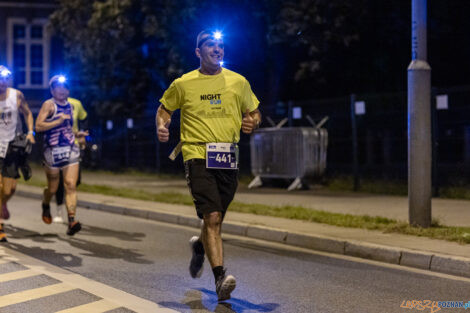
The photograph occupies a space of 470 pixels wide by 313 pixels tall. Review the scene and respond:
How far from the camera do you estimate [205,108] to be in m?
6.40

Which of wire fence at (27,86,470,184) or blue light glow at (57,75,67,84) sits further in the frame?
wire fence at (27,86,470,184)

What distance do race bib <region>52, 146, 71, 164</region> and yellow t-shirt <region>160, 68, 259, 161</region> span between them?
3.88 metres

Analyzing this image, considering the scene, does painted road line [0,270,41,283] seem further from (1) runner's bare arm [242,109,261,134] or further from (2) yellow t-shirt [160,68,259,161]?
(1) runner's bare arm [242,109,261,134]

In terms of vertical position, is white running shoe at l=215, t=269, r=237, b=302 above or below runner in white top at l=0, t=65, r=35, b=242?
below

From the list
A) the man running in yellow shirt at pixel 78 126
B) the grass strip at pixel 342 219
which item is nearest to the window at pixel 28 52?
the grass strip at pixel 342 219

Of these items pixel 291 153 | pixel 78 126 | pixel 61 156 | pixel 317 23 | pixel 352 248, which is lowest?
pixel 352 248

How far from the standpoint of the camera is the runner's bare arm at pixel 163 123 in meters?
6.39

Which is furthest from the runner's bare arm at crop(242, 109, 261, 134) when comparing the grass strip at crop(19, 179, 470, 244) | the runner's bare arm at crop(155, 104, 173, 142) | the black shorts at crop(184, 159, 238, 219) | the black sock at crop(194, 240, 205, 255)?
the grass strip at crop(19, 179, 470, 244)

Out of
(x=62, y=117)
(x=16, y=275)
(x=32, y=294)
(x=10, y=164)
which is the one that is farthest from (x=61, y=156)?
(x=32, y=294)

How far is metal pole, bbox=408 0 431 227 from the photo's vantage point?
381 inches

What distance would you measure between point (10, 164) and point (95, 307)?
4.21 meters

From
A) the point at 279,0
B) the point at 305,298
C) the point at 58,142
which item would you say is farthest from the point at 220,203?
the point at 279,0

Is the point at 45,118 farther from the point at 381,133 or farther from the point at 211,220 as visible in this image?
the point at 381,133

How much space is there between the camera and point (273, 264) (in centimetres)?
830
